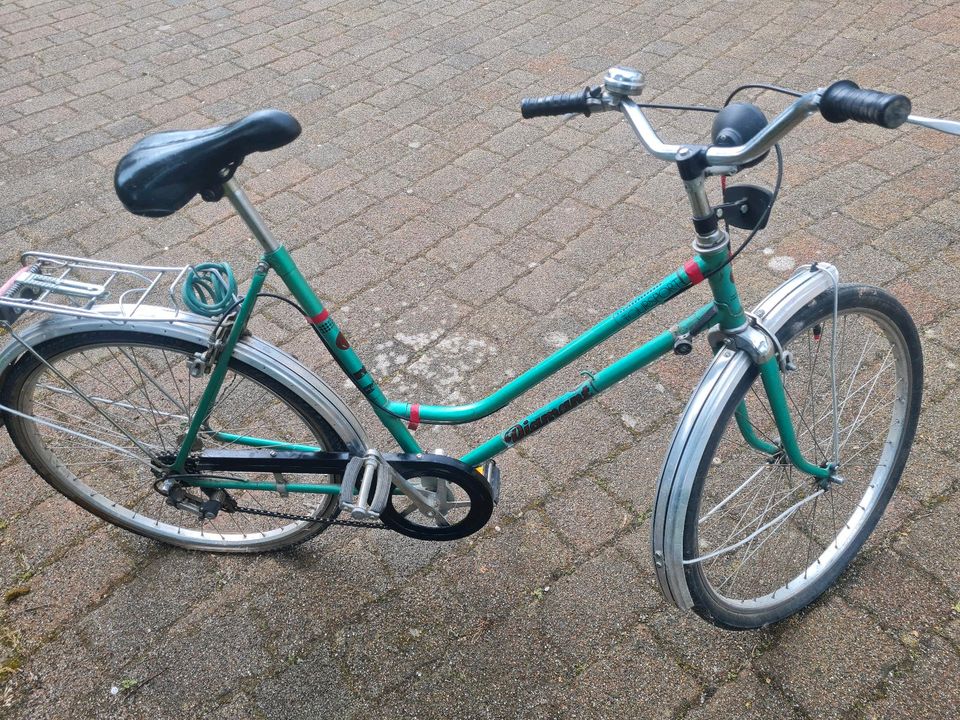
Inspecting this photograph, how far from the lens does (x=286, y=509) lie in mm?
2576

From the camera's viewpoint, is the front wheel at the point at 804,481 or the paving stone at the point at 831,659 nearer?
the front wheel at the point at 804,481

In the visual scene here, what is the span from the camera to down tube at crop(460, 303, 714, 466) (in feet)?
5.76

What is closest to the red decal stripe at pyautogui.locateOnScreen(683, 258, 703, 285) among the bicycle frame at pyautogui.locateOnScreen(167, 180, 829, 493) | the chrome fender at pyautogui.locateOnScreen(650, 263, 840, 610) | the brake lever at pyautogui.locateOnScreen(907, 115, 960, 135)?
the bicycle frame at pyautogui.locateOnScreen(167, 180, 829, 493)

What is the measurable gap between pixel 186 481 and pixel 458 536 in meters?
0.81

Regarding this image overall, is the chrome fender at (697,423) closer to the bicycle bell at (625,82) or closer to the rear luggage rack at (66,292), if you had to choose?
the bicycle bell at (625,82)

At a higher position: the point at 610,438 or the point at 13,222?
the point at 13,222

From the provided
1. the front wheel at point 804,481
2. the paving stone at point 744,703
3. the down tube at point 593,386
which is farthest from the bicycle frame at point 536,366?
the paving stone at point 744,703

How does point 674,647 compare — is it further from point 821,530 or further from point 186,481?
point 186,481

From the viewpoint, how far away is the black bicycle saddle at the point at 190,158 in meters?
1.63

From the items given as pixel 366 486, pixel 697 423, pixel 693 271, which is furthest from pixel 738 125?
pixel 366 486

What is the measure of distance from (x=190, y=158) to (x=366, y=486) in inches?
35.6

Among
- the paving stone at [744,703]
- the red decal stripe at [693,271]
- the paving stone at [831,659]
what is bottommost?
the paving stone at [831,659]

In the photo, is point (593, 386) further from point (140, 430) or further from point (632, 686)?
point (140, 430)

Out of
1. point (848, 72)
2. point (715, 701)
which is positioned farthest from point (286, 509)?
point (848, 72)
